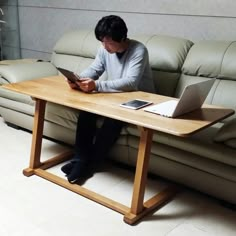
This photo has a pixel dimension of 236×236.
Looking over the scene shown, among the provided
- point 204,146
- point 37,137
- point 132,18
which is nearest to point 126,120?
point 204,146

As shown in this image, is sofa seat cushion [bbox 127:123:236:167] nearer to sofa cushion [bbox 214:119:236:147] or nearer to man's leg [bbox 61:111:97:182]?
sofa cushion [bbox 214:119:236:147]

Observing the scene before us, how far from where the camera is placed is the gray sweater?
2.19 metres

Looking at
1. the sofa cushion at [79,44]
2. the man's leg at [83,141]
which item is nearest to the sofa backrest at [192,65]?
the sofa cushion at [79,44]

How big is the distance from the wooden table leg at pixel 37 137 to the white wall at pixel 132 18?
1294mm

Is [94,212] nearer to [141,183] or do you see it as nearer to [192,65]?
[141,183]

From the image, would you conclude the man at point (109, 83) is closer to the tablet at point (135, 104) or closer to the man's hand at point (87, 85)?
the man's hand at point (87, 85)

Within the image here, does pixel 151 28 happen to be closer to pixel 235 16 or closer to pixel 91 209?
pixel 235 16

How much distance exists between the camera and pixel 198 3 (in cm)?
273

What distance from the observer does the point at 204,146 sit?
195 centimetres

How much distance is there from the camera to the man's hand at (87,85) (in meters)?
2.14

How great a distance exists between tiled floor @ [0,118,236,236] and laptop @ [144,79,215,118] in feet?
1.97

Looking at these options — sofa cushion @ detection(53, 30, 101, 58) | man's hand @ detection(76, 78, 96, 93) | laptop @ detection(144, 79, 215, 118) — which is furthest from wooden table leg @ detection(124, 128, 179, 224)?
sofa cushion @ detection(53, 30, 101, 58)

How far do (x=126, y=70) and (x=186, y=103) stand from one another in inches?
26.0

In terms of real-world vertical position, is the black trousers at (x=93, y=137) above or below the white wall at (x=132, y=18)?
below
